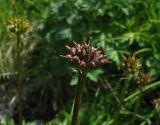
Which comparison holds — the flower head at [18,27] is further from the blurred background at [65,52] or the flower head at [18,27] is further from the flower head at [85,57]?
the blurred background at [65,52]

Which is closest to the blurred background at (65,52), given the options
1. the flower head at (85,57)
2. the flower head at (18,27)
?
the flower head at (18,27)

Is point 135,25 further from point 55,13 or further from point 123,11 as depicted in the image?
point 55,13

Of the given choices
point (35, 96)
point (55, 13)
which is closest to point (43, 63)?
point (35, 96)

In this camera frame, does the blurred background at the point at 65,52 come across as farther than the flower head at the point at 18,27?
Yes

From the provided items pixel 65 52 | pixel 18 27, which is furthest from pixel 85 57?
pixel 65 52

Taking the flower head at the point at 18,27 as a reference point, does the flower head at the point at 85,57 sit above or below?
below

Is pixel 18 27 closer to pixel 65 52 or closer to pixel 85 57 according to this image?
pixel 85 57

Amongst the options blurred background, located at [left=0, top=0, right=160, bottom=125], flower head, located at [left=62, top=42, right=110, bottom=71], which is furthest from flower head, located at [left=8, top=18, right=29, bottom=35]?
blurred background, located at [left=0, top=0, right=160, bottom=125]
